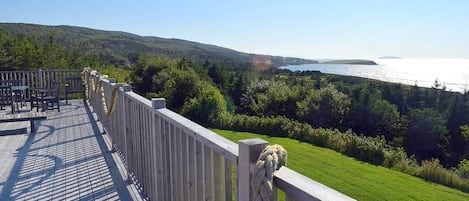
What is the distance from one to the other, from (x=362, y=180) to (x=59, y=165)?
12192 millimetres

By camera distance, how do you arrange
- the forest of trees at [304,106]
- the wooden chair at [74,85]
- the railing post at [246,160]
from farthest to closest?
the forest of trees at [304,106], the wooden chair at [74,85], the railing post at [246,160]

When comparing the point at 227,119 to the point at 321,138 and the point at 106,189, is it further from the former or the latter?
the point at 106,189

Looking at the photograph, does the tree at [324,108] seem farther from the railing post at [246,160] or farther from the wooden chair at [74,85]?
the railing post at [246,160]

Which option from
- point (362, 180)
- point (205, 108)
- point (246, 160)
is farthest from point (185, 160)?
point (205, 108)

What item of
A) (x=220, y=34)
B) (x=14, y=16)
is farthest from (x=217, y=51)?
(x=14, y=16)

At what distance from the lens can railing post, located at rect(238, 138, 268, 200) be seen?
133 centimetres

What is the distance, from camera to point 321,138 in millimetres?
22531

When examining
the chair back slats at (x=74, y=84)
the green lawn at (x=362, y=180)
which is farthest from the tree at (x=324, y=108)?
the chair back slats at (x=74, y=84)

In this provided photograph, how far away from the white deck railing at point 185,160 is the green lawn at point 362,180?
9650 mm

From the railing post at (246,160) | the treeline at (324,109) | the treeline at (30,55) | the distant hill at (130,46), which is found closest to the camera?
the railing post at (246,160)

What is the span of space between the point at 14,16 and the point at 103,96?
1407 inches

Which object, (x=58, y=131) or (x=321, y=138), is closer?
(x=58, y=131)

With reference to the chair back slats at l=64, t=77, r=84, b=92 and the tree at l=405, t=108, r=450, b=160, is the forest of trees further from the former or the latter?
the chair back slats at l=64, t=77, r=84, b=92

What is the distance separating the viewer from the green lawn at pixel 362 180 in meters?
12.7
